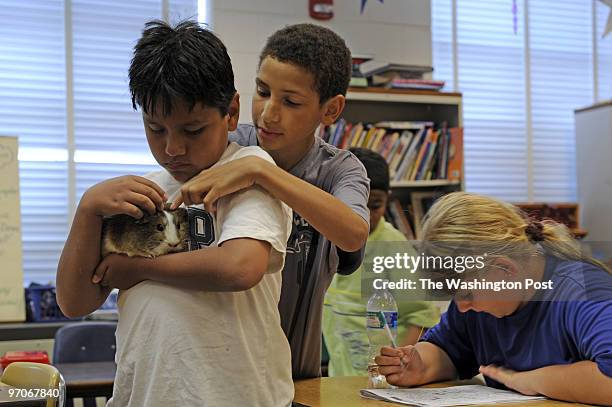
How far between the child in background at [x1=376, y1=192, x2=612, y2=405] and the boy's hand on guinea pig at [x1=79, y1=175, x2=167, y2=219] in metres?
0.71

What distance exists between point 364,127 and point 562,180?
1.84m

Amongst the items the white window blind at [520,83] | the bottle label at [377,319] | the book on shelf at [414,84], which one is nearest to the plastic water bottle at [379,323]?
Result: the bottle label at [377,319]

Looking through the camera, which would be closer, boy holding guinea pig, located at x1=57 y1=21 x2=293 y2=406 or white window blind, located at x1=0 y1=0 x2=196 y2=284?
boy holding guinea pig, located at x1=57 y1=21 x2=293 y2=406

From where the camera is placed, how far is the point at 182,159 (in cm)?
116

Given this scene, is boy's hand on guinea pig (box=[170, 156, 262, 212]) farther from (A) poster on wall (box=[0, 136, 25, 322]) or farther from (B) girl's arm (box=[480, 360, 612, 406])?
(A) poster on wall (box=[0, 136, 25, 322])

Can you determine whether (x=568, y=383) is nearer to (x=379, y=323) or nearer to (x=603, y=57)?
(x=379, y=323)

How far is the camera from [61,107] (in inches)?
167

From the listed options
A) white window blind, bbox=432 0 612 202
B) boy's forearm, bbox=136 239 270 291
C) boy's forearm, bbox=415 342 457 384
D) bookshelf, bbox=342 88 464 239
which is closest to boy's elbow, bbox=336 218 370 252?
boy's forearm, bbox=136 239 270 291

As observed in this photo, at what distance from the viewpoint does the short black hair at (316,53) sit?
1617 millimetres

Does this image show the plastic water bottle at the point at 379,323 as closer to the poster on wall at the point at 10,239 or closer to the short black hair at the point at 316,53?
the short black hair at the point at 316,53

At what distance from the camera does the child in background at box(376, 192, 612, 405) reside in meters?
1.51

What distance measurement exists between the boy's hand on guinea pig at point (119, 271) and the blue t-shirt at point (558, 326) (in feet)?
2.85

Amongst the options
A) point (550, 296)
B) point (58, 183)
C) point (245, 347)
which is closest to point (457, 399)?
point (550, 296)

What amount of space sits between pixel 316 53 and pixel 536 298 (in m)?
0.68
